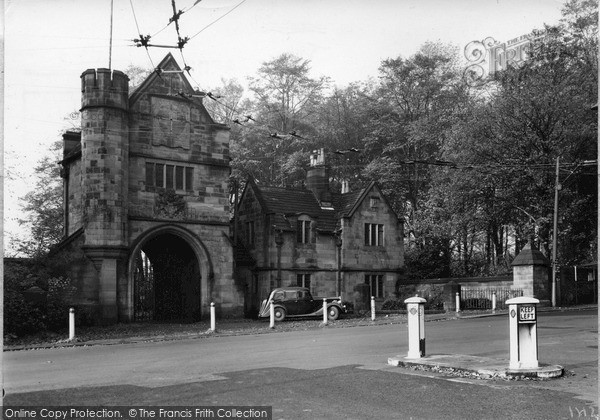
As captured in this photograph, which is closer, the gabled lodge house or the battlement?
the gabled lodge house

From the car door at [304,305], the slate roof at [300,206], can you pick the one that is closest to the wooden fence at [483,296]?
the slate roof at [300,206]

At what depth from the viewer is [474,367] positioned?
461 inches

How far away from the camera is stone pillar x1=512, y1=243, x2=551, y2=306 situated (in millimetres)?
34344

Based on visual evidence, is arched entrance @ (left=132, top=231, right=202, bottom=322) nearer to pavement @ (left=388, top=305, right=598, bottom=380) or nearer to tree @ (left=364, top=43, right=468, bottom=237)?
tree @ (left=364, top=43, right=468, bottom=237)

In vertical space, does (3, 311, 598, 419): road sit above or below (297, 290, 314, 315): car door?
above

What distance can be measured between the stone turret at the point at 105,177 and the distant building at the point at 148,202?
0.04 m

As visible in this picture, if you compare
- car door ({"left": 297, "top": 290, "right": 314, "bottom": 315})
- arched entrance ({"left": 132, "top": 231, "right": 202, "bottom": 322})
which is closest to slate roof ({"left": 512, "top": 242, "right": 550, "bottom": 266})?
car door ({"left": 297, "top": 290, "right": 314, "bottom": 315})

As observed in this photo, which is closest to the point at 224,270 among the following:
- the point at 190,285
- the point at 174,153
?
the point at 190,285

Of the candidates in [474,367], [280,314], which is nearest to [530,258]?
[280,314]

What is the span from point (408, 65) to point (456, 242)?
1383cm

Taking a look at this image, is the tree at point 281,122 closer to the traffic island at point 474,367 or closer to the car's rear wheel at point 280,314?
the car's rear wheel at point 280,314

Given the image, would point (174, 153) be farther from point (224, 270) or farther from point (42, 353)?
point (42, 353)

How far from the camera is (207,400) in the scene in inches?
373

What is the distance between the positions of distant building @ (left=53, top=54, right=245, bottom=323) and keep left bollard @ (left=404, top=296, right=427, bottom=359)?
17427 mm
